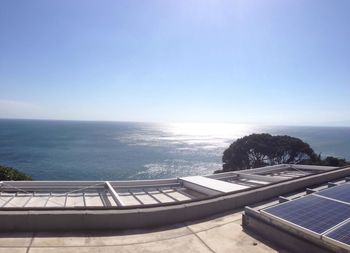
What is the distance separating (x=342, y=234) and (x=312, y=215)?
3.30 ft

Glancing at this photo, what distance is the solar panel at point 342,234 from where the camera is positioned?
16.7 ft

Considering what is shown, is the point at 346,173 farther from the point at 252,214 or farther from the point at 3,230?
the point at 3,230

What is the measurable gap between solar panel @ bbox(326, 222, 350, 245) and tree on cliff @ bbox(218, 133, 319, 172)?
4487cm

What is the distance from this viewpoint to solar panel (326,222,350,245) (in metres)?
5.08

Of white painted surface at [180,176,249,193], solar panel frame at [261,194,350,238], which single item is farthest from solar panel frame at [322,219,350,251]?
white painted surface at [180,176,249,193]

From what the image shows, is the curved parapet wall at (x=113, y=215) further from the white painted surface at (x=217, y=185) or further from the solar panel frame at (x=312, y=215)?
the white painted surface at (x=217, y=185)

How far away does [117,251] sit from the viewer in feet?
18.6

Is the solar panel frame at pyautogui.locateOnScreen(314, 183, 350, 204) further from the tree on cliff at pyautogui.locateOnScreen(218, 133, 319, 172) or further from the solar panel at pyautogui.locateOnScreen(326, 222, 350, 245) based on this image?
the tree on cliff at pyautogui.locateOnScreen(218, 133, 319, 172)

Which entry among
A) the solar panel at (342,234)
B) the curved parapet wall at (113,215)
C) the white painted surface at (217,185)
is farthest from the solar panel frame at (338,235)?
the white painted surface at (217,185)

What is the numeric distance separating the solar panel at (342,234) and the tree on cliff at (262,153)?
1767 inches

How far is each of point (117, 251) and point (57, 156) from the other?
3908 inches

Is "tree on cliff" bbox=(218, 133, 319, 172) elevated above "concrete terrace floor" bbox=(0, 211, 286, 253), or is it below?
below

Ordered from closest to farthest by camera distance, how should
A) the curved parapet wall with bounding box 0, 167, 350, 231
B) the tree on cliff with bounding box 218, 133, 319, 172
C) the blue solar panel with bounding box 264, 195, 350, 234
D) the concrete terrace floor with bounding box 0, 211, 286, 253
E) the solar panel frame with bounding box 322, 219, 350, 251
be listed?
the solar panel frame with bounding box 322, 219, 350, 251 → the concrete terrace floor with bounding box 0, 211, 286, 253 → the blue solar panel with bounding box 264, 195, 350, 234 → the curved parapet wall with bounding box 0, 167, 350, 231 → the tree on cliff with bounding box 218, 133, 319, 172

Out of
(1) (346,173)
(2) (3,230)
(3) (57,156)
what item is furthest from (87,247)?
(3) (57,156)
